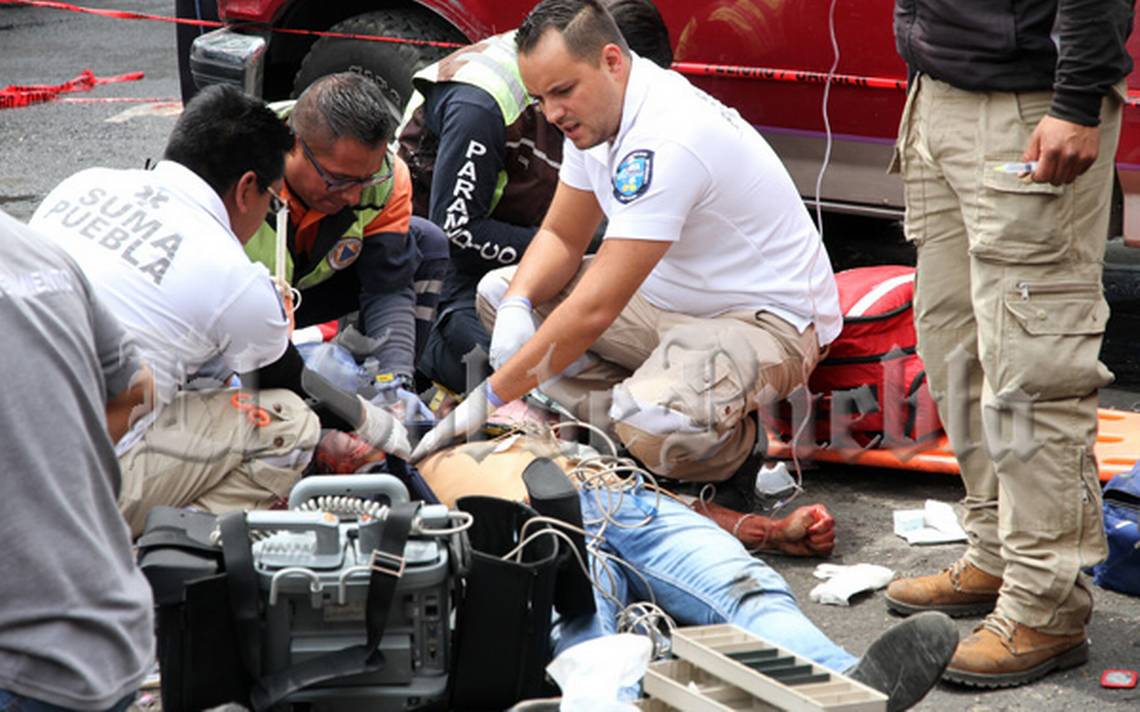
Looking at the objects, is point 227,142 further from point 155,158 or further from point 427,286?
point 155,158

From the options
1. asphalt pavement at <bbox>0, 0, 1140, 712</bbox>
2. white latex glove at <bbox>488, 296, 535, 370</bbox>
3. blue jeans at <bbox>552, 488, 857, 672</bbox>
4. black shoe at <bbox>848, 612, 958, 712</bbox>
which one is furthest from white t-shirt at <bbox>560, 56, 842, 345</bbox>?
black shoe at <bbox>848, 612, 958, 712</bbox>

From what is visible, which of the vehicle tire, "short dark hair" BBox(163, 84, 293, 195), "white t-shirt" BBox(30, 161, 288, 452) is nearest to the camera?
"white t-shirt" BBox(30, 161, 288, 452)

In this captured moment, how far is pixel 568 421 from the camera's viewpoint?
390 cm

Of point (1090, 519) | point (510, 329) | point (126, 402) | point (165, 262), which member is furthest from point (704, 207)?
point (126, 402)

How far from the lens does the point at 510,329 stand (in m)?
3.92

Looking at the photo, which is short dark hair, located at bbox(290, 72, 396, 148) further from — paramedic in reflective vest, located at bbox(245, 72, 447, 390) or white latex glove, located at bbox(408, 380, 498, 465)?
white latex glove, located at bbox(408, 380, 498, 465)

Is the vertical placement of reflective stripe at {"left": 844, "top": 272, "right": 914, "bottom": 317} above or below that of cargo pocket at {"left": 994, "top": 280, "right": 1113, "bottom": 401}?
below

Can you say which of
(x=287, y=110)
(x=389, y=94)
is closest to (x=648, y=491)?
(x=287, y=110)

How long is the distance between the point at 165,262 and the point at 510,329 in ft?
3.78

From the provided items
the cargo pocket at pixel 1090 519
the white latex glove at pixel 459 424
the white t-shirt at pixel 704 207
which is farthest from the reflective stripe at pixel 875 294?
the cargo pocket at pixel 1090 519

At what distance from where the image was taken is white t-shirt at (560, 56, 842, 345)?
3637mm

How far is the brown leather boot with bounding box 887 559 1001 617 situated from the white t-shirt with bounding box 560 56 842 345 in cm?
80

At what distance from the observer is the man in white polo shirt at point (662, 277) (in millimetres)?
3643

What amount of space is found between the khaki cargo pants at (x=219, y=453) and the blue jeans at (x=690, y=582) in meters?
0.66
